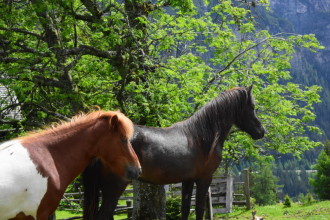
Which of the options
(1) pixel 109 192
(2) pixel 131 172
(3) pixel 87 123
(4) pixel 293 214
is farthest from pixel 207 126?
(4) pixel 293 214

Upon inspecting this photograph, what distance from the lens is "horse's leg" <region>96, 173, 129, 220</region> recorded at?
21.0ft

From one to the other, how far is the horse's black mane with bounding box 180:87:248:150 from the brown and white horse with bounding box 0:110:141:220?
254 cm

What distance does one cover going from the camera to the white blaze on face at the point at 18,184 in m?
4.09

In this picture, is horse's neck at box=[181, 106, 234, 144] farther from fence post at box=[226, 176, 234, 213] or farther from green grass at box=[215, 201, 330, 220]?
fence post at box=[226, 176, 234, 213]

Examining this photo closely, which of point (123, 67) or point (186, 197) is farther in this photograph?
point (123, 67)

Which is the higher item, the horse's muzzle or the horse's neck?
the horse's neck

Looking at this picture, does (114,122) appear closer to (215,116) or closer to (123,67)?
(215,116)

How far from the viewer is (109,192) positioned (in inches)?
253

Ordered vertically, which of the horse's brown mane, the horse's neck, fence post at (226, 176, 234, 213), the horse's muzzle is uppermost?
the horse's neck

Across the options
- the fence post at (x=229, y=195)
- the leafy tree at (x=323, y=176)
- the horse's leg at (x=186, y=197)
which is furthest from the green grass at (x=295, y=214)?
the leafy tree at (x=323, y=176)

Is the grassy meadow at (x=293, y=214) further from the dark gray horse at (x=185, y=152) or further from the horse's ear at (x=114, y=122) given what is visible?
the horse's ear at (x=114, y=122)

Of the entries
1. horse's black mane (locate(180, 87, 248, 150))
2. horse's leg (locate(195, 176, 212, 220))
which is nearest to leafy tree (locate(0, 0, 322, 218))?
horse's black mane (locate(180, 87, 248, 150))

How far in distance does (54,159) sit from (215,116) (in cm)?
377

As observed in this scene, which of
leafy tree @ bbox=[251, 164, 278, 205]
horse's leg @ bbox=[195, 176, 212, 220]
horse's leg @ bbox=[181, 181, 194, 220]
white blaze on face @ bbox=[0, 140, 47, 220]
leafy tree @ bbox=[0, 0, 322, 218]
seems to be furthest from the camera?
leafy tree @ bbox=[251, 164, 278, 205]
